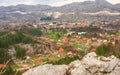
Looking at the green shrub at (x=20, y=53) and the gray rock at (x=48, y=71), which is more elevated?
the gray rock at (x=48, y=71)

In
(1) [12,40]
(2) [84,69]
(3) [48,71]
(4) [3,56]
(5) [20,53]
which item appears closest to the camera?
(3) [48,71]

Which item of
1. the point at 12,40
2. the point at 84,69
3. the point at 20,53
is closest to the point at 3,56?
the point at 20,53

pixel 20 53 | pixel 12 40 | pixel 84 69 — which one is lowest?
pixel 20 53

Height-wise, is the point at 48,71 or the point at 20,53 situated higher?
the point at 48,71

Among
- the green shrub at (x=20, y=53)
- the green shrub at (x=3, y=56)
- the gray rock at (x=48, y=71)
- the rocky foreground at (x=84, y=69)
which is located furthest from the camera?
the green shrub at (x=20, y=53)

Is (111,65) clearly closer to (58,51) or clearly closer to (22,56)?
(22,56)

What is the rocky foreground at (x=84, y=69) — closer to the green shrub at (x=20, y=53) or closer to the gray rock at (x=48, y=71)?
the gray rock at (x=48, y=71)

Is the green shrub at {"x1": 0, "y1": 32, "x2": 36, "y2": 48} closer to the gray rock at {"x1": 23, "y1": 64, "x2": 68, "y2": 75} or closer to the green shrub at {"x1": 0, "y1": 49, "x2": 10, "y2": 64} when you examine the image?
the green shrub at {"x1": 0, "y1": 49, "x2": 10, "y2": 64}

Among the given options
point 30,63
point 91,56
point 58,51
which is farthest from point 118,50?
point 91,56

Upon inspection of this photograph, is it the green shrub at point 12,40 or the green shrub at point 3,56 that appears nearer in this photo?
the green shrub at point 3,56

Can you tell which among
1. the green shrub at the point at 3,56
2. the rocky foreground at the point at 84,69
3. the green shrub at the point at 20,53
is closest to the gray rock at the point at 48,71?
the rocky foreground at the point at 84,69

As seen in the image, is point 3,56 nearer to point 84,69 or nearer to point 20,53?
point 20,53
